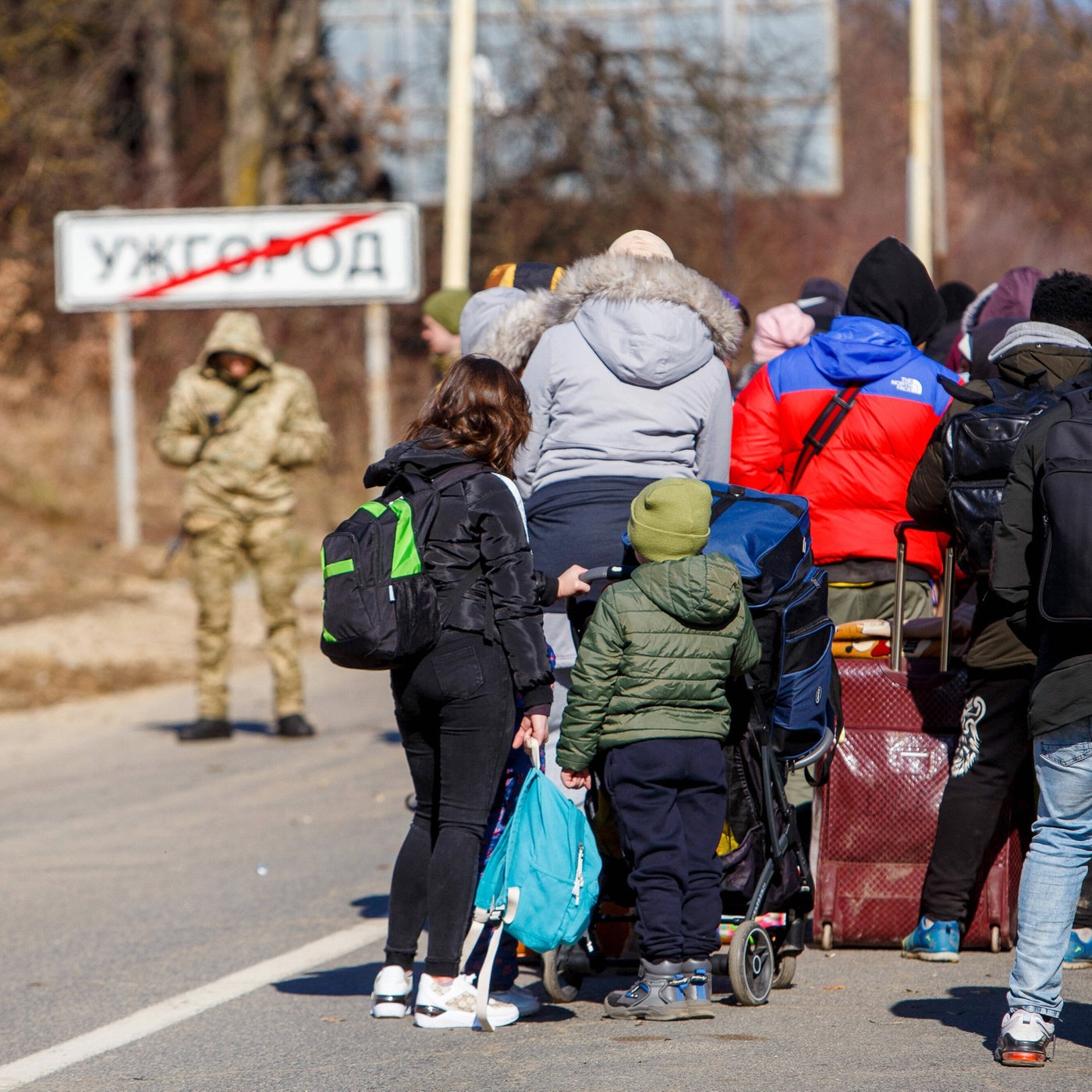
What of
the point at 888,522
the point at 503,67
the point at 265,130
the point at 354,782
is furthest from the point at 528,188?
the point at 888,522

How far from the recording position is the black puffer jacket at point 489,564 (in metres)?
4.70

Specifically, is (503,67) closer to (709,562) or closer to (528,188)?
(528,188)

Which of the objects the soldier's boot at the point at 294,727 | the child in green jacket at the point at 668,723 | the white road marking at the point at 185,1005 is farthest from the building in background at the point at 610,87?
the child in green jacket at the point at 668,723

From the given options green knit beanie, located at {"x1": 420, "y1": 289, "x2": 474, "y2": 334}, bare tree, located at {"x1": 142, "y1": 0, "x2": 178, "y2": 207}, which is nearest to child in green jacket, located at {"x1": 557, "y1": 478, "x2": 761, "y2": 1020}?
green knit beanie, located at {"x1": 420, "y1": 289, "x2": 474, "y2": 334}

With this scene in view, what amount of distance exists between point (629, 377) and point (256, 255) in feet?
31.5

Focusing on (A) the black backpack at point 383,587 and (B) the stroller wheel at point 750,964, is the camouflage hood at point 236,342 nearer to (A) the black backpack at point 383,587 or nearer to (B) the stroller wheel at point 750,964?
(A) the black backpack at point 383,587

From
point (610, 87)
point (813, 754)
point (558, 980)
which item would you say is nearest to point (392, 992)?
point (558, 980)

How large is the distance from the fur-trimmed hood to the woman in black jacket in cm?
65

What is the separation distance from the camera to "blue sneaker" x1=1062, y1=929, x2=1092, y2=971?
5.30m

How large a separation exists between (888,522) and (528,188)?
18106 mm

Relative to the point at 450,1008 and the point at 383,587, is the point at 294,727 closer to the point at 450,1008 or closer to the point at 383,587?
the point at 450,1008

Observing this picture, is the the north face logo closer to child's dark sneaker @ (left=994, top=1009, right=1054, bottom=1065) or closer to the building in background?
child's dark sneaker @ (left=994, top=1009, right=1054, bottom=1065)

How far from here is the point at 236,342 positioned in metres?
10.0

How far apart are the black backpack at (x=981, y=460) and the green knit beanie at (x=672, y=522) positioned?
0.79 m
